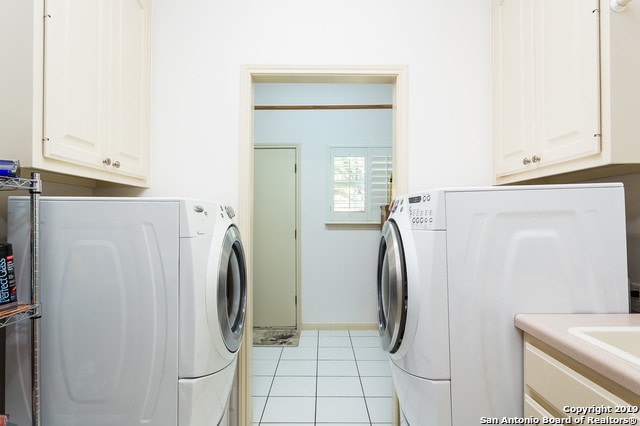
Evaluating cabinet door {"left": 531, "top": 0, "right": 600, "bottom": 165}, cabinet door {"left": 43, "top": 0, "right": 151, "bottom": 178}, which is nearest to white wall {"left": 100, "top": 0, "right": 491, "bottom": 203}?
cabinet door {"left": 43, "top": 0, "right": 151, "bottom": 178}

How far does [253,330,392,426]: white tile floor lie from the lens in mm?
2133

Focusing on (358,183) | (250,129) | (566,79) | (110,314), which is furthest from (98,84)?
(358,183)

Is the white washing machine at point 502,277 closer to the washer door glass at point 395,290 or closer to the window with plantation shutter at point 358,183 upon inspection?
the washer door glass at point 395,290

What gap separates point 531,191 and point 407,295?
589 mm

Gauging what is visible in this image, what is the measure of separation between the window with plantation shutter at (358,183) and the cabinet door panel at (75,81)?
8.46 feet

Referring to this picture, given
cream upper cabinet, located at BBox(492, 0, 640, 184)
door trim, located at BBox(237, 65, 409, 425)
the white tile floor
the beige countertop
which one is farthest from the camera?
the white tile floor

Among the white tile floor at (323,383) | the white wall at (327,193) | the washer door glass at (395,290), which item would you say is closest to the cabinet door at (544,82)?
the washer door glass at (395,290)

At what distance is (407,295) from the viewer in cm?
125

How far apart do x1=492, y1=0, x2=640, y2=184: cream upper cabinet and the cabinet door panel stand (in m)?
1.95

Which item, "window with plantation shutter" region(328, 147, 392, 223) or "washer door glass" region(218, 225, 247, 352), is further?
"window with plantation shutter" region(328, 147, 392, 223)

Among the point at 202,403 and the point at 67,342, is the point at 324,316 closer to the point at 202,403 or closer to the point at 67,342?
the point at 202,403

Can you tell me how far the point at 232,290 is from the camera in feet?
5.29

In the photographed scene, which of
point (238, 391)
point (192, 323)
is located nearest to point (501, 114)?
point (192, 323)

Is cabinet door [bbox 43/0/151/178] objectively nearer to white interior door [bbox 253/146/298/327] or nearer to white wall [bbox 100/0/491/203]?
white wall [bbox 100/0/491/203]
